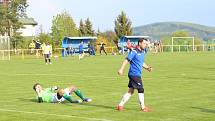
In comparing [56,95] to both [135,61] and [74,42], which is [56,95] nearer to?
[135,61]

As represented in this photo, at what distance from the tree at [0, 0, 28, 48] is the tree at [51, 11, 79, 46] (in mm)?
6355

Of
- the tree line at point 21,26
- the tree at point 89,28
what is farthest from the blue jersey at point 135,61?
the tree at point 89,28

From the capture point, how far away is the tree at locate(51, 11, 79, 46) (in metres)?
98.9

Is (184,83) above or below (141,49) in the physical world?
below

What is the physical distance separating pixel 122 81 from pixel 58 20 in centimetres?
7764

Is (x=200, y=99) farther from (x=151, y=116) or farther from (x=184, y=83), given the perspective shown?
(x=184, y=83)

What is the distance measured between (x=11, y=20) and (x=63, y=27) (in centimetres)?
951

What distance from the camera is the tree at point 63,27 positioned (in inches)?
3893

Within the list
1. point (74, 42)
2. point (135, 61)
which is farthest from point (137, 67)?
point (74, 42)

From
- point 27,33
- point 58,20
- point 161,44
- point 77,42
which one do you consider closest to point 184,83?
point 77,42

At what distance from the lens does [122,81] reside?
24.9 meters

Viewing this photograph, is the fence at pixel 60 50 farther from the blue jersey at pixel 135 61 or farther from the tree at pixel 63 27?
the blue jersey at pixel 135 61

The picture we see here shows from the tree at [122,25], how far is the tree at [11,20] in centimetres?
1970

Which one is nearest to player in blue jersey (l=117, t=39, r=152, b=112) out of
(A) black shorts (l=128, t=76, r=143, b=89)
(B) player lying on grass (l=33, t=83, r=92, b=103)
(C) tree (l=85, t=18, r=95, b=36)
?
(A) black shorts (l=128, t=76, r=143, b=89)
